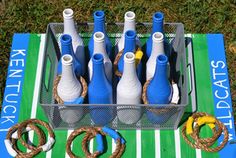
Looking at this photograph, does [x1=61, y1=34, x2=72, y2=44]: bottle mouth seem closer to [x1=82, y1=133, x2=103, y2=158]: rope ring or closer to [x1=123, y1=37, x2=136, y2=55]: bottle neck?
[x1=123, y1=37, x2=136, y2=55]: bottle neck

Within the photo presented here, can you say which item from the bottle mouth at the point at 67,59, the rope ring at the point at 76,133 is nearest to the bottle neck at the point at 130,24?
the bottle mouth at the point at 67,59

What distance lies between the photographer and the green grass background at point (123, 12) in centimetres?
207

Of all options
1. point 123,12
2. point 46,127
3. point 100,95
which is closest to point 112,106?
point 100,95

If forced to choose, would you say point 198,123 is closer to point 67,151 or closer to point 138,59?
point 138,59

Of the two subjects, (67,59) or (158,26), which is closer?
(67,59)

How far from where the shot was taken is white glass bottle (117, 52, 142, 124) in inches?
46.8

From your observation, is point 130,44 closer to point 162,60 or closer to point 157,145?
point 162,60

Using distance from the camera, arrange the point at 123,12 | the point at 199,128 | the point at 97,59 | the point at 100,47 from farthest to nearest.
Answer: the point at 123,12 → the point at 199,128 → the point at 100,47 → the point at 97,59

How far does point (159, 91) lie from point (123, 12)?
38.0 inches

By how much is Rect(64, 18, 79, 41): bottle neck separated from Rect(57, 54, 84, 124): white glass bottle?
0.52 ft

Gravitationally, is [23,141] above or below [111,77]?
below

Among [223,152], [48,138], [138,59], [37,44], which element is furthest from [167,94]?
[37,44]

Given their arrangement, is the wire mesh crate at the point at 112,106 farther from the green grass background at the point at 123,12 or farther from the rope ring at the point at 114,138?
the green grass background at the point at 123,12

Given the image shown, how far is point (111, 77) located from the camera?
1322 mm
